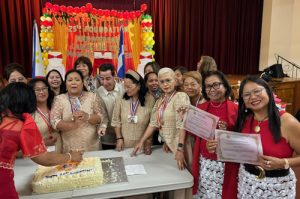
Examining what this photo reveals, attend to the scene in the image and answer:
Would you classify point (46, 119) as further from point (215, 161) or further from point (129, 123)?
point (215, 161)

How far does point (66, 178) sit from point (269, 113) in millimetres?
1277

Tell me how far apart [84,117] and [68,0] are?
4916 millimetres

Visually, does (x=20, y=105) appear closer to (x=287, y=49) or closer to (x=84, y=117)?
(x=84, y=117)

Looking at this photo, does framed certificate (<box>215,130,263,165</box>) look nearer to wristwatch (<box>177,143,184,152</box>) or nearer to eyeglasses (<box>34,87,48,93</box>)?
wristwatch (<box>177,143,184,152</box>)

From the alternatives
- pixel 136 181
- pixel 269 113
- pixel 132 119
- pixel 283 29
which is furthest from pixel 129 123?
pixel 283 29

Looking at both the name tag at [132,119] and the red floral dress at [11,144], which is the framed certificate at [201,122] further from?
the red floral dress at [11,144]

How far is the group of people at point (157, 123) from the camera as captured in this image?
1.45 meters

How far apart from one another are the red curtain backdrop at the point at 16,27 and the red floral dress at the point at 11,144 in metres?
5.68

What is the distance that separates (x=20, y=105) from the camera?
4.79 ft

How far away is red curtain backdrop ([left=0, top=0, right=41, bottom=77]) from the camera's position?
20.4 ft

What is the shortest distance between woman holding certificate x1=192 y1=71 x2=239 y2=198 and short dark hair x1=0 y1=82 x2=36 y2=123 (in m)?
1.13

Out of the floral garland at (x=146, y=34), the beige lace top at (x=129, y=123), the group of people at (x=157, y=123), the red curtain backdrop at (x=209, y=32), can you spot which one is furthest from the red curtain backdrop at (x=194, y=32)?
the beige lace top at (x=129, y=123)

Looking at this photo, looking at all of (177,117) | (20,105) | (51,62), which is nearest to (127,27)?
(51,62)

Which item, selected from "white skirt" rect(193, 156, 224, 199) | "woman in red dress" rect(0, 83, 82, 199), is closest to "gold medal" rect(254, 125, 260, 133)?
"white skirt" rect(193, 156, 224, 199)
